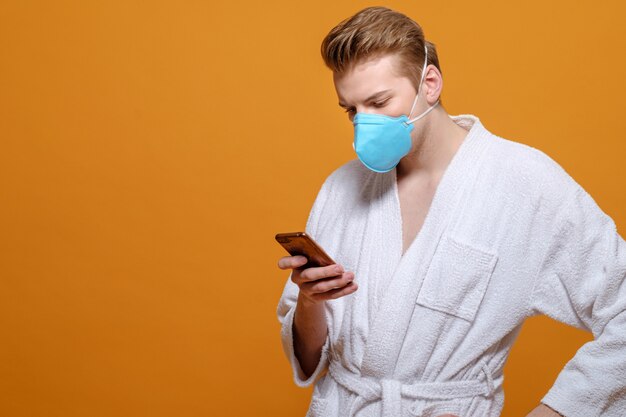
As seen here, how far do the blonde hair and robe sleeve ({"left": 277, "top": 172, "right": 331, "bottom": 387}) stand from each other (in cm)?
42

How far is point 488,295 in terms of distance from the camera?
2.07 m

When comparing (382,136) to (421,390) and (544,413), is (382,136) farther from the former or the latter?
(544,413)

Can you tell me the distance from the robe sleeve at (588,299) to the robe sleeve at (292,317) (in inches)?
22.3

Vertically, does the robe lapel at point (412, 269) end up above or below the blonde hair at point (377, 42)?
below

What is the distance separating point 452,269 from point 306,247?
1.15ft

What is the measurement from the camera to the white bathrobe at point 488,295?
6.61 feet

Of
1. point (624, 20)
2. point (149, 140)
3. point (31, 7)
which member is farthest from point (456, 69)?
point (31, 7)

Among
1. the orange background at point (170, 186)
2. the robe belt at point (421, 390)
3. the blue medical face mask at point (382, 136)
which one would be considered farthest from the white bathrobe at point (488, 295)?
the orange background at point (170, 186)

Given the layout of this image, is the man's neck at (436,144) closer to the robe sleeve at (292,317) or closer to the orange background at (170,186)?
the robe sleeve at (292,317)

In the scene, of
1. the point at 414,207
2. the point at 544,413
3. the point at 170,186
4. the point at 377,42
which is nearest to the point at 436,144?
the point at 414,207

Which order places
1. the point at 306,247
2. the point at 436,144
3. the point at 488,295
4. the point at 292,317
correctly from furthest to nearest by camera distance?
the point at 292,317
the point at 436,144
the point at 488,295
the point at 306,247

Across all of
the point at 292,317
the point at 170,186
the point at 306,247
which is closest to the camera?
the point at 306,247

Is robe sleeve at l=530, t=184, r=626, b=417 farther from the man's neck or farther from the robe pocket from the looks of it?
the man's neck

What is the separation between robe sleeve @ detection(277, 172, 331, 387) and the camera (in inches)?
Answer: 90.4
